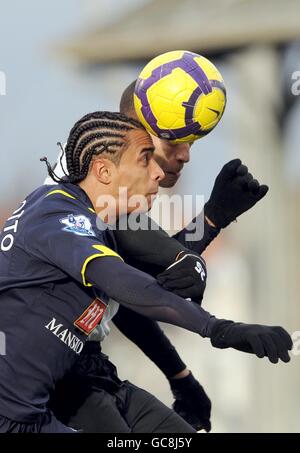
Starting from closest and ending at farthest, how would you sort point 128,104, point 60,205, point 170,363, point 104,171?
point 60,205 < point 104,171 < point 128,104 < point 170,363

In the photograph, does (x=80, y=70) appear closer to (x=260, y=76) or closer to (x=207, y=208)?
(x=260, y=76)

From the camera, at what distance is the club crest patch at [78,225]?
5.96 m

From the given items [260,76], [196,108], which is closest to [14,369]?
[196,108]

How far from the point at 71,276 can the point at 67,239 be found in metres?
0.19

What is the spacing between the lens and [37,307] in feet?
20.5

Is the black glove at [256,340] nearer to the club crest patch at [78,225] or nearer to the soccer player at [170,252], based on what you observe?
the club crest patch at [78,225]

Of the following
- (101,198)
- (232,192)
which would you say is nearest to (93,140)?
(101,198)

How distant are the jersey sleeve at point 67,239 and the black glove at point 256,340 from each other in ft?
1.87

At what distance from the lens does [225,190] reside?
734cm

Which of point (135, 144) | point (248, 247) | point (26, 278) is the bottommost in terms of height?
point (248, 247)

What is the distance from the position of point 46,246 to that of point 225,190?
1.60 meters

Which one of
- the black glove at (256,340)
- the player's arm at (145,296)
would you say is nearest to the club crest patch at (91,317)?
the player's arm at (145,296)

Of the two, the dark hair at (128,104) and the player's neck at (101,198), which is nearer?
the player's neck at (101,198)

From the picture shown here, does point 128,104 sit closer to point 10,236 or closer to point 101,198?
point 101,198
